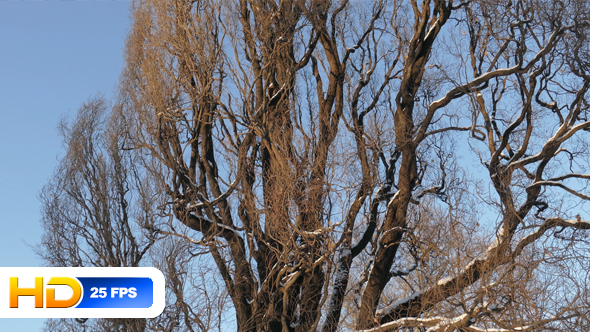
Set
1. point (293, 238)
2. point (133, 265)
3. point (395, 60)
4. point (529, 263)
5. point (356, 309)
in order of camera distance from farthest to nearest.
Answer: point (133, 265) < point (395, 60) < point (356, 309) < point (293, 238) < point (529, 263)

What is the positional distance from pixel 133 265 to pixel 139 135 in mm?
3630

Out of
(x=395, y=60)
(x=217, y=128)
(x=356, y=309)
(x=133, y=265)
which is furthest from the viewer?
(x=133, y=265)

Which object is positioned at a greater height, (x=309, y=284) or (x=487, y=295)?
(x=309, y=284)

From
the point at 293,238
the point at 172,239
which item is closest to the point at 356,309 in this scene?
the point at 293,238

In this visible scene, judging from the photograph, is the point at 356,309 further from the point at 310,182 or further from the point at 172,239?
the point at 172,239

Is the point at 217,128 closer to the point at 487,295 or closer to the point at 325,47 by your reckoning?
the point at 325,47

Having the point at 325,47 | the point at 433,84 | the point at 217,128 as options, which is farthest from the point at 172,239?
the point at 433,84

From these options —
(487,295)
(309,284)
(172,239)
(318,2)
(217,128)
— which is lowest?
(487,295)

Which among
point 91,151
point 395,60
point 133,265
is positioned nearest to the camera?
point 395,60

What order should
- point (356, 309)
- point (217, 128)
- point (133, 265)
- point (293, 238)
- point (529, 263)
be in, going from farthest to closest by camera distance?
point (133, 265) < point (217, 128) < point (356, 309) < point (293, 238) < point (529, 263)

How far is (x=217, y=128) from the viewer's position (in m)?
12.9

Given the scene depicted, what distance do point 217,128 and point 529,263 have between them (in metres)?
6.66

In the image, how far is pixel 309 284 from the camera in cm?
1211

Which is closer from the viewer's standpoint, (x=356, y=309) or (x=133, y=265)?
(x=356, y=309)
